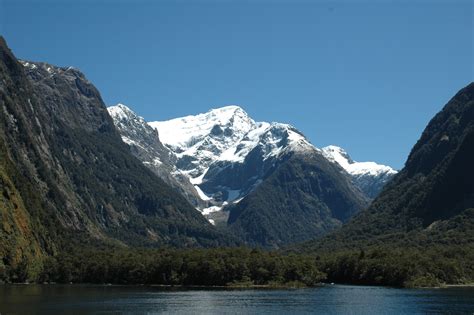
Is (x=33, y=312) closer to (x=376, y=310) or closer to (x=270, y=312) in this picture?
(x=270, y=312)

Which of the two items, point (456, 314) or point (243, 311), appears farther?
point (243, 311)

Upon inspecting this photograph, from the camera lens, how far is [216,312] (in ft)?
648

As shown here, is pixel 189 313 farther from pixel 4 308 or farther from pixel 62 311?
pixel 4 308

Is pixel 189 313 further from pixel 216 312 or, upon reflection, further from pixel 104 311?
pixel 104 311

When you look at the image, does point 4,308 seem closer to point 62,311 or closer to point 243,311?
point 62,311

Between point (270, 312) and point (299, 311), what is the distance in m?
7.95

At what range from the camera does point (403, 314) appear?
623 feet

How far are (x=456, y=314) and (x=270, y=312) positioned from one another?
46.6 m

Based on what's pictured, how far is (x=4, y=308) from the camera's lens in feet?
636

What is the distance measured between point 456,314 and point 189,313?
66943 millimetres

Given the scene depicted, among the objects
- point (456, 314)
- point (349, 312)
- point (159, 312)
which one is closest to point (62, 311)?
point (159, 312)

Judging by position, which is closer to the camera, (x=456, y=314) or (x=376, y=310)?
(x=456, y=314)

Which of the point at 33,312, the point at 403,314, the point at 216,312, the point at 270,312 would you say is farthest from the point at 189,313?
the point at 403,314

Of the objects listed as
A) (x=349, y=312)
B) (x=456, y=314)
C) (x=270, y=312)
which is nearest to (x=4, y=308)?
(x=270, y=312)
